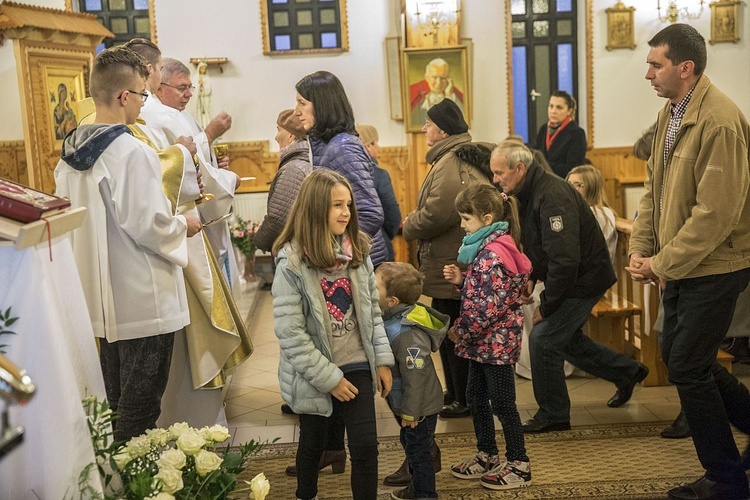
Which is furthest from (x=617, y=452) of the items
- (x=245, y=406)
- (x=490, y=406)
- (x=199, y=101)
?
(x=199, y=101)

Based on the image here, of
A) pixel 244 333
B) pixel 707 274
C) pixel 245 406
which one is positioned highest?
pixel 707 274

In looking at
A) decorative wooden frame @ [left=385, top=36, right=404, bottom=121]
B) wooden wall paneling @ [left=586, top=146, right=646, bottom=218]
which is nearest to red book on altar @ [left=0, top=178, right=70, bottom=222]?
decorative wooden frame @ [left=385, top=36, right=404, bottom=121]

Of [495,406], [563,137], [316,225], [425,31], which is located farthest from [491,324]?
[425,31]

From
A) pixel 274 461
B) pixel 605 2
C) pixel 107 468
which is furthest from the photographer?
pixel 605 2

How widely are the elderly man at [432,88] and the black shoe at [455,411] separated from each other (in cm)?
594

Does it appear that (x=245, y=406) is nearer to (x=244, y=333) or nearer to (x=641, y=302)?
(x=244, y=333)

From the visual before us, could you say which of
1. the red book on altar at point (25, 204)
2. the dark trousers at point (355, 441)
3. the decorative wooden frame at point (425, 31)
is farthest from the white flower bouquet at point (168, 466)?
the decorative wooden frame at point (425, 31)

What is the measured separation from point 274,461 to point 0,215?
241 centimetres

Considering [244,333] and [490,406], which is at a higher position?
[244,333]

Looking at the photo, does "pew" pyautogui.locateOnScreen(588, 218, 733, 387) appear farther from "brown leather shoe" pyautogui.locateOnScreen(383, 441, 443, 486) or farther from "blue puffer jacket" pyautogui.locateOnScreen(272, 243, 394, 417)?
"blue puffer jacket" pyautogui.locateOnScreen(272, 243, 394, 417)

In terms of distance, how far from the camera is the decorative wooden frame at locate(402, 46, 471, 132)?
1006 centimetres

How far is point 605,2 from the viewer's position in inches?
415

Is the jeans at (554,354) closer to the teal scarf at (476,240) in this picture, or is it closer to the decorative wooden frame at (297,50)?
the teal scarf at (476,240)

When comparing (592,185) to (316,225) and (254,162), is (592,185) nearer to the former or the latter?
(316,225)
